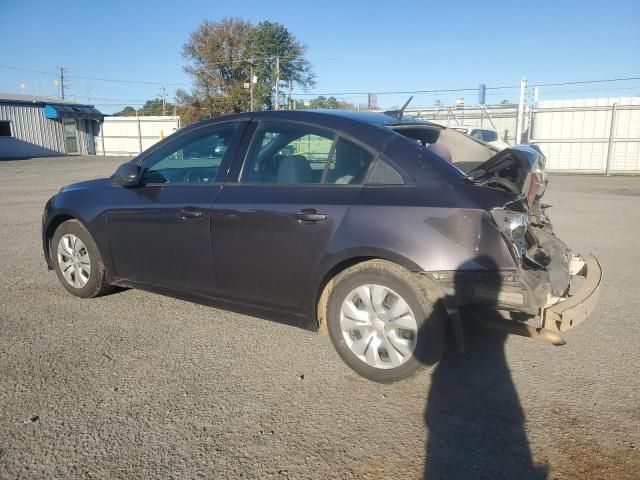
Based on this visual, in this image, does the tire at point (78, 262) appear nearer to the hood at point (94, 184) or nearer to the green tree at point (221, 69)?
the hood at point (94, 184)

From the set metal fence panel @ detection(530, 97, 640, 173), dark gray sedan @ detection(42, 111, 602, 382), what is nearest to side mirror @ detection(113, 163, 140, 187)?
dark gray sedan @ detection(42, 111, 602, 382)

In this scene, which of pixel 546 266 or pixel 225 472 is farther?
pixel 546 266

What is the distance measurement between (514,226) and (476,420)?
113cm

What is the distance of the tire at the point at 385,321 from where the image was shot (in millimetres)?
3021

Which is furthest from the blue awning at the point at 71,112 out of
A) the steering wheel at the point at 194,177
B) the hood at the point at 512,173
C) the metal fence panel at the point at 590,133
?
the hood at the point at 512,173

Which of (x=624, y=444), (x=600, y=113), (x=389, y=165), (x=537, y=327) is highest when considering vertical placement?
(x=600, y=113)

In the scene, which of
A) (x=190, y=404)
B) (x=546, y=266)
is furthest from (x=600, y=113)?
(x=190, y=404)

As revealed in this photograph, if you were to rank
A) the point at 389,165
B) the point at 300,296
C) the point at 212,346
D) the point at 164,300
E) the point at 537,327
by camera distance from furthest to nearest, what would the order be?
1. the point at 164,300
2. the point at 212,346
3. the point at 300,296
4. the point at 389,165
5. the point at 537,327

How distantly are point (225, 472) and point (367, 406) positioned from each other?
3.09 feet

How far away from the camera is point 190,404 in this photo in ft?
9.80

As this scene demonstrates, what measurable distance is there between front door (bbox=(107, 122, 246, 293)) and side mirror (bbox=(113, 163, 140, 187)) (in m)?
0.07

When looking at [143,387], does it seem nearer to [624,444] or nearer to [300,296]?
[300,296]

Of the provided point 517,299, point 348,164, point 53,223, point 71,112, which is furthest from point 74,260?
point 71,112

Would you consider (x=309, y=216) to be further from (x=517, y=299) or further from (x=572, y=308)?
(x=572, y=308)
